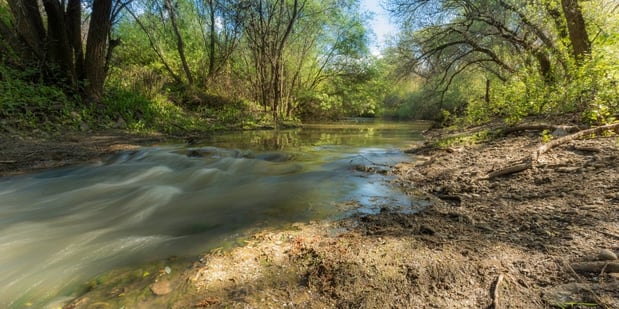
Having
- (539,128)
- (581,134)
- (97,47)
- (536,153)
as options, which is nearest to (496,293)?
(536,153)

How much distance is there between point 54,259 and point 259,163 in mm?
4021

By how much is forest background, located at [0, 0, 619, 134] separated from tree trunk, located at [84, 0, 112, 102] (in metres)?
0.03

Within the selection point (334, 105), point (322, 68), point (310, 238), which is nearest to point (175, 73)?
point (322, 68)

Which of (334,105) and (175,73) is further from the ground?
(175,73)

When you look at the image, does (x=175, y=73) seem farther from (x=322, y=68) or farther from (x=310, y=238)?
(x=310, y=238)

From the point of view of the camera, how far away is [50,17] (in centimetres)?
938

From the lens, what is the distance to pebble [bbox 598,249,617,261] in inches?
65.6

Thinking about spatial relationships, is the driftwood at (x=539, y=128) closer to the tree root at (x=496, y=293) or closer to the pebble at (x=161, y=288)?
the tree root at (x=496, y=293)

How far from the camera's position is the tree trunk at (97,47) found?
9642 millimetres

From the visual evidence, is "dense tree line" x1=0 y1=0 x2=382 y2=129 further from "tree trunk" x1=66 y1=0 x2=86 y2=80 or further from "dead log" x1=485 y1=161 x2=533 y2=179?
"dead log" x1=485 y1=161 x2=533 y2=179

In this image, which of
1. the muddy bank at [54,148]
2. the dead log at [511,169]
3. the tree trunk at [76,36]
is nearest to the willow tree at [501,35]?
the dead log at [511,169]

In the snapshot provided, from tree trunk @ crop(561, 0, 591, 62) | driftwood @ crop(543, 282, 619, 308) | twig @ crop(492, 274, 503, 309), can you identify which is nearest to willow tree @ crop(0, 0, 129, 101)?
twig @ crop(492, 274, 503, 309)

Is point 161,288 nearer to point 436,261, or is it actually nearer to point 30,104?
point 436,261

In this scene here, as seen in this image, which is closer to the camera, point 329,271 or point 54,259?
point 329,271
